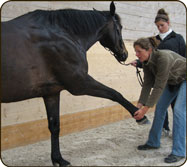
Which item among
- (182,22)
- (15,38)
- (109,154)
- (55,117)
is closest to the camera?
(15,38)

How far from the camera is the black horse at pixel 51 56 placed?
230 centimetres

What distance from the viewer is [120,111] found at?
477 centimetres

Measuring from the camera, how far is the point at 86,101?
4.18m

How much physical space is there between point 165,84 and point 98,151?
4.43 feet

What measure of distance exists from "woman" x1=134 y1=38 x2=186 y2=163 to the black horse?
0.36 m

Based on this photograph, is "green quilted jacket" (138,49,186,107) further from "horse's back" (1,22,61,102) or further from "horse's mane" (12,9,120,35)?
"horse's back" (1,22,61,102)

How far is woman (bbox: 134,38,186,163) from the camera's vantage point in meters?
2.66

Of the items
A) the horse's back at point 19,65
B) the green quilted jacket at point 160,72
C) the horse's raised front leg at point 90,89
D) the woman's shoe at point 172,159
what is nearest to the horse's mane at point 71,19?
the horse's back at point 19,65

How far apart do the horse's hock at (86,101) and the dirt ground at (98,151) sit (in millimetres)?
176

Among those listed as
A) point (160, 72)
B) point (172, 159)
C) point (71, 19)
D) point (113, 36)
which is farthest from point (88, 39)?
point (172, 159)

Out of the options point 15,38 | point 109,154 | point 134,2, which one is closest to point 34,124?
point 109,154

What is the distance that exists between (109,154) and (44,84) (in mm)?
1378

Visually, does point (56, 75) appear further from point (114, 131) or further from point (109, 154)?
point (114, 131)

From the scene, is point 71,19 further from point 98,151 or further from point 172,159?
point 172,159
